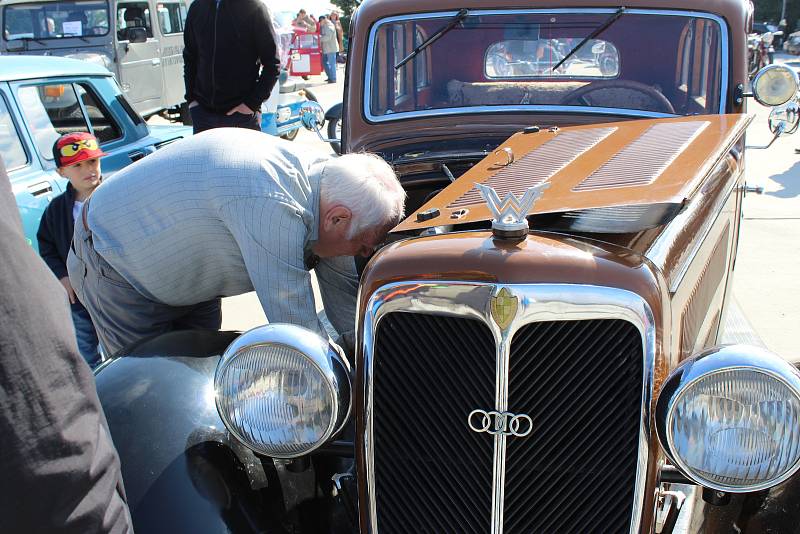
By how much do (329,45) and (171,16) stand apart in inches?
301

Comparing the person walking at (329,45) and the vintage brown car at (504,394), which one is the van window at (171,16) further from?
the vintage brown car at (504,394)

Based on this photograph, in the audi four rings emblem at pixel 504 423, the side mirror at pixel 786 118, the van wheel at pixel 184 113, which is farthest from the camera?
the van wheel at pixel 184 113

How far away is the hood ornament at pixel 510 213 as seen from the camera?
5.15 feet

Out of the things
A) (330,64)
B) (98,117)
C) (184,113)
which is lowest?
(184,113)

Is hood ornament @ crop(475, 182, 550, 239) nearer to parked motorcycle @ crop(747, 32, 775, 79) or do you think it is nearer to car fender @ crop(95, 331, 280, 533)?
car fender @ crop(95, 331, 280, 533)

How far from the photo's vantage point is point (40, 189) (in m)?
4.38

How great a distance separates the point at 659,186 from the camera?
1.84 m

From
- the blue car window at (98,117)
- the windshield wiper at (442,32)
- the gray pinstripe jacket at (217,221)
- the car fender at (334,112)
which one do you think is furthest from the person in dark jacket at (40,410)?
the blue car window at (98,117)

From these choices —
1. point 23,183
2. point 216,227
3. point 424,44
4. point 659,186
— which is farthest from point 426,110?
point 23,183

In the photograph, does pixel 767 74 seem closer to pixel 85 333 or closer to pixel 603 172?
pixel 603 172

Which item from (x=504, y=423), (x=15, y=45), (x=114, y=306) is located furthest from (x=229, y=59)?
(x=15, y=45)

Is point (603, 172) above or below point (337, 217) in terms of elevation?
above

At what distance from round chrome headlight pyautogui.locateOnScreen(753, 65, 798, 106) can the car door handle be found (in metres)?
3.60

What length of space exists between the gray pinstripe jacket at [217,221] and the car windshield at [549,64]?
1.21m
